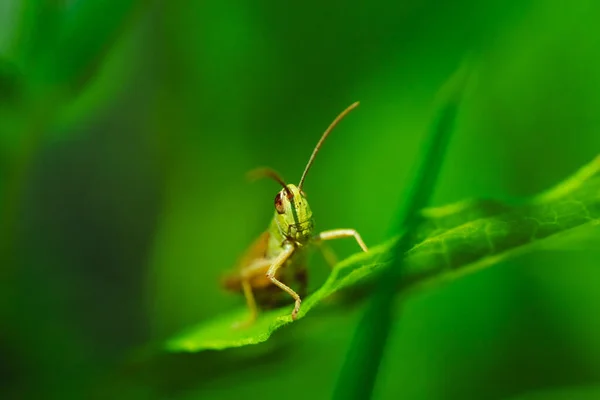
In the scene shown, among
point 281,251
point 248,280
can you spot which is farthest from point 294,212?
point 248,280

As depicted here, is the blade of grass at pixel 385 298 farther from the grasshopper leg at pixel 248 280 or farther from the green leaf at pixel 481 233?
the grasshopper leg at pixel 248 280

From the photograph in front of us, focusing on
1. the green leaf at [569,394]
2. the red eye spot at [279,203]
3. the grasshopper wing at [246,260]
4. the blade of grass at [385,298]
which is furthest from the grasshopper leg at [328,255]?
the blade of grass at [385,298]

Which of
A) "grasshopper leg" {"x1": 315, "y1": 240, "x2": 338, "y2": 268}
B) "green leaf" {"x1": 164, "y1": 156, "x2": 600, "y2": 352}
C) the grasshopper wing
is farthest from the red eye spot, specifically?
A: "green leaf" {"x1": 164, "y1": 156, "x2": 600, "y2": 352}

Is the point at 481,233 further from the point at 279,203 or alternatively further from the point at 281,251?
the point at 281,251

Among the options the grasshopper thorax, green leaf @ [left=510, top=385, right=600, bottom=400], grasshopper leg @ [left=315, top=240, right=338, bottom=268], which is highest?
the grasshopper thorax

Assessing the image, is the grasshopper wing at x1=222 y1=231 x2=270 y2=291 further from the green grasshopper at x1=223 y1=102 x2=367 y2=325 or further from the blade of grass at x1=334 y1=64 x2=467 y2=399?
the blade of grass at x1=334 y1=64 x2=467 y2=399

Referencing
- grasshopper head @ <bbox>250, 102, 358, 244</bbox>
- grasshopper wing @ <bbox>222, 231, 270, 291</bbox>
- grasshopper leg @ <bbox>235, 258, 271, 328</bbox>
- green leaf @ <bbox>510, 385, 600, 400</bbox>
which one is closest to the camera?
green leaf @ <bbox>510, 385, 600, 400</bbox>
